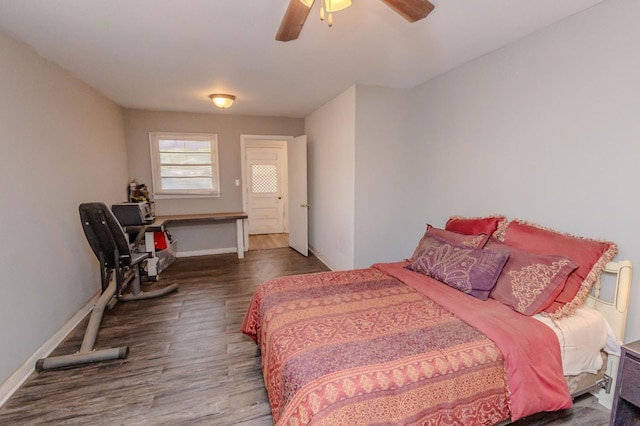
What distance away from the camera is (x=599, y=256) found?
1.80 meters

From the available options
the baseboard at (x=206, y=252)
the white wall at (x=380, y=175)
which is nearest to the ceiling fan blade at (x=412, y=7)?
the white wall at (x=380, y=175)

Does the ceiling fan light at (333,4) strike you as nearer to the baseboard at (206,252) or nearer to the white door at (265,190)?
the baseboard at (206,252)

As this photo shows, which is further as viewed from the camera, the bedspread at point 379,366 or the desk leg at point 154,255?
the desk leg at point 154,255

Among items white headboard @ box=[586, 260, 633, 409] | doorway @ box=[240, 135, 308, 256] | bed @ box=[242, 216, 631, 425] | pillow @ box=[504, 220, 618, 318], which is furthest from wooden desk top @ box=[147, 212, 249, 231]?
white headboard @ box=[586, 260, 633, 409]

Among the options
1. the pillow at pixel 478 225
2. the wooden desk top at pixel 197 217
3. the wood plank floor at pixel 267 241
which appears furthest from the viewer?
the wood plank floor at pixel 267 241

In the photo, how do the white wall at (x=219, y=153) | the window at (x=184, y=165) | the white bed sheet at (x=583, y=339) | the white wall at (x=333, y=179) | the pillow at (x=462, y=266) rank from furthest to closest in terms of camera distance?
the window at (x=184, y=165)
the white wall at (x=219, y=153)
the white wall at (x=333, y=179)
the pillow at (x=462, y=266)
the white bed sheet at (x=583, y=339)

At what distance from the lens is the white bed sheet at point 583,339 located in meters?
1.63

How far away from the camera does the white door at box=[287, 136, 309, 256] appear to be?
5.02 m

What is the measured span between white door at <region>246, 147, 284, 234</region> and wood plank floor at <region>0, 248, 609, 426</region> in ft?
12.1

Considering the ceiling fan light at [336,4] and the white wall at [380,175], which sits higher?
the ceiling fan light at [336,4]

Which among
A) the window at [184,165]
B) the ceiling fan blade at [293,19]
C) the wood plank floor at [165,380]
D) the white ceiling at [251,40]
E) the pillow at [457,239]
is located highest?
the white ceiling at [251,40]

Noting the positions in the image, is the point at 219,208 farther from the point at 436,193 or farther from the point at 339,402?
the point at 339,402

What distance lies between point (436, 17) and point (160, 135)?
435cm

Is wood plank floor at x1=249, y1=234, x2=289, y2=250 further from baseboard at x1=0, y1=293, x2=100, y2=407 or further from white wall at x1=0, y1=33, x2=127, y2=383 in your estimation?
baseboard at x1=0, y1=293, x2=100, y2=407
